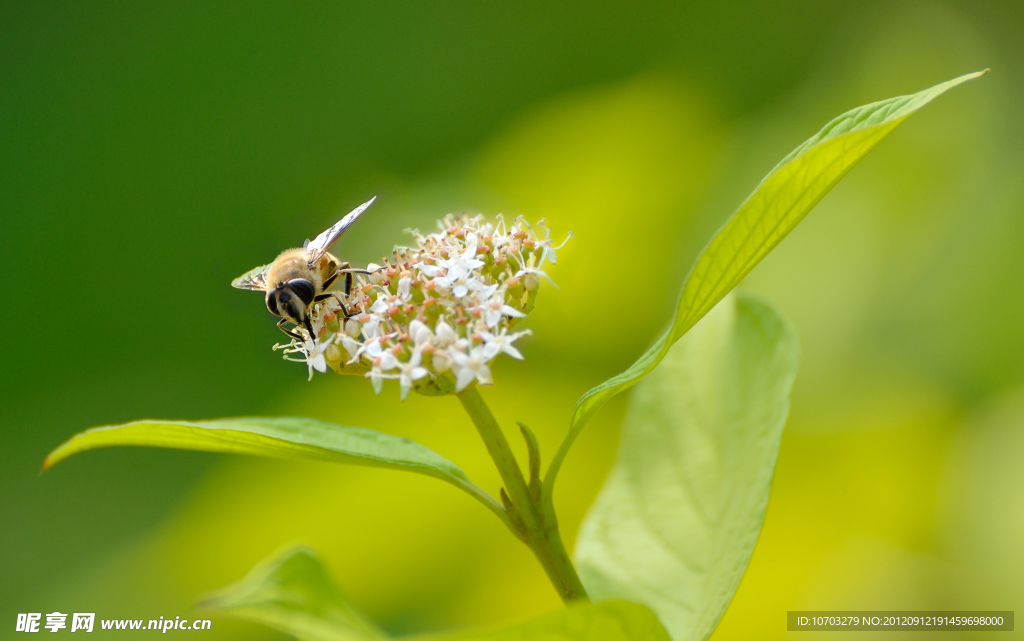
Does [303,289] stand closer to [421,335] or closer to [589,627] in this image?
[421,335]

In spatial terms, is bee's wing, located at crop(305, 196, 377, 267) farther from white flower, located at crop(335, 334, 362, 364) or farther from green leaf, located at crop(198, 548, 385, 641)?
green leaf, located at crop(198, 548, 385, 641)

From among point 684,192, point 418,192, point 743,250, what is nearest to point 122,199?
point 418,192

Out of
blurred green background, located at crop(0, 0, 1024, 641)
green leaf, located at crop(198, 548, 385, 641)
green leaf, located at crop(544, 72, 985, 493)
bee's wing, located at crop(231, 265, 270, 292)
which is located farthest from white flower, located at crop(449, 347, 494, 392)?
blurred green background, located at crop(0, 0, 1024, 641)

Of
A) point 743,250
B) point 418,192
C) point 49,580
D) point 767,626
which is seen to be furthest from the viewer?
point 418,192

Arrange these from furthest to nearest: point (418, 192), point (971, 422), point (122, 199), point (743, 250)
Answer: point (122, 199) → point (418, 192) → point (971, 422) → point (743, 250)

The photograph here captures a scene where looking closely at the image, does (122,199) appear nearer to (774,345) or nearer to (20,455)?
(20,455)

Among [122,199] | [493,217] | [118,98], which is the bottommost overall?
[493,217]

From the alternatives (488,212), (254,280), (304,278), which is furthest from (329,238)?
(488,212)
